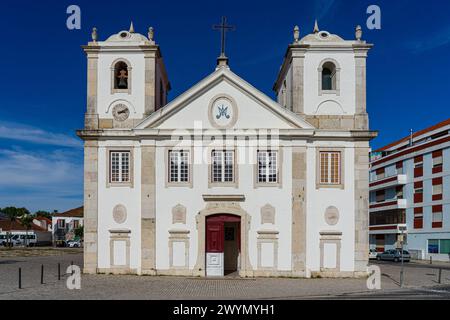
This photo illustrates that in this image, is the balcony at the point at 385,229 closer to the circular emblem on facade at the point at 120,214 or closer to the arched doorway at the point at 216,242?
the arched doorway at the point at 216,242

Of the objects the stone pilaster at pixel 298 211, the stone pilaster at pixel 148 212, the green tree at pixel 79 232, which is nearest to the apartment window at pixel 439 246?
the stone pilaster at pixel 298 211

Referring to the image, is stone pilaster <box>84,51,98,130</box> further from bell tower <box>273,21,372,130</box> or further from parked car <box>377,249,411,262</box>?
parked car <box>377,249,411,262</box>

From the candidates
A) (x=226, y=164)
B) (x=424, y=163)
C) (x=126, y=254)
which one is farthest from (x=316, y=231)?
(x=424, y=163)

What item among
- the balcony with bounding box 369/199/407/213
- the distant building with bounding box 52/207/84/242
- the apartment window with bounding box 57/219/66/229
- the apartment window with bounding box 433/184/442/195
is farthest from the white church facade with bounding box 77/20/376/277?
the apartment window with bounding box 57/219/66/229

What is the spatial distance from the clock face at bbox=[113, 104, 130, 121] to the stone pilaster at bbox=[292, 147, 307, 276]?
8.55 meters

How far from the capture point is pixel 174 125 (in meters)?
22.9

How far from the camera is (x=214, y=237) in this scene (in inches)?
885

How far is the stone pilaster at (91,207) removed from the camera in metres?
22.6

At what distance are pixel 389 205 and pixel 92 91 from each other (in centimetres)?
4074

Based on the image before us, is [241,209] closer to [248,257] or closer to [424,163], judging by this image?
[248,257]

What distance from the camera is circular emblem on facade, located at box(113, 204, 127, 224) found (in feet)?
74.6

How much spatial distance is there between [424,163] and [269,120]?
31020mm

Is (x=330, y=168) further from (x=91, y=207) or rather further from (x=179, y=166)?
(x=91, y=207)

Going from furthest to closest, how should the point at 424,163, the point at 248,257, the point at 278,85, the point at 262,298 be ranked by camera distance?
the point at 424,163, the point at 278,85, the point at 248,257, the point at 262,298
